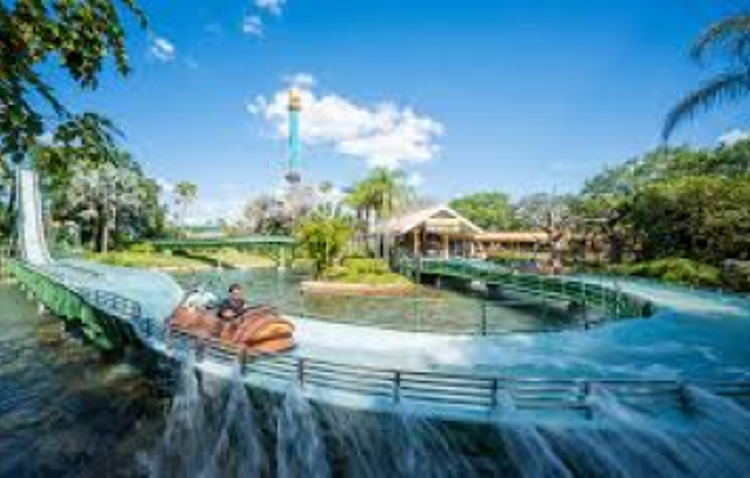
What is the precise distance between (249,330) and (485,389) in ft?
15.4

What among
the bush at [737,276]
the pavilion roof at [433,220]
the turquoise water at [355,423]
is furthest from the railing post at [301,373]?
the pavilion roof at [433,220]

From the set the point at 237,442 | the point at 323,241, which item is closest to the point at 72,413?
the point at 237,442

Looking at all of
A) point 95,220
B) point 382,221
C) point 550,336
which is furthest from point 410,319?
point 95,220

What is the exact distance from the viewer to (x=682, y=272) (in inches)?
972

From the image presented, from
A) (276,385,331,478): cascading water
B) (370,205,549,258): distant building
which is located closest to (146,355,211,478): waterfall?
(276,385,331,478): cascading water

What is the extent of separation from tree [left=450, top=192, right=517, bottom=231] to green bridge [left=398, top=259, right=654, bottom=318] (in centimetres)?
4648

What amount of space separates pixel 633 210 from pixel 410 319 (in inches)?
815

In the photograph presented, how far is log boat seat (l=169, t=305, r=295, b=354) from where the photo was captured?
939 cm

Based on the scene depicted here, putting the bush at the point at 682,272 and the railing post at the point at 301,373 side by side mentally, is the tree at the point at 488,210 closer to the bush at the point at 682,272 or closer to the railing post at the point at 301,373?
the bush at the point at 682,272

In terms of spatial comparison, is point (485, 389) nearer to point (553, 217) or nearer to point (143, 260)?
point (553, 217)

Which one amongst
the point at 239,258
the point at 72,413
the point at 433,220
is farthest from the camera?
the point at 239,258

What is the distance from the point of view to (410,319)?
22234 millimetres

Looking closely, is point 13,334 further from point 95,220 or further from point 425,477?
point 95,220

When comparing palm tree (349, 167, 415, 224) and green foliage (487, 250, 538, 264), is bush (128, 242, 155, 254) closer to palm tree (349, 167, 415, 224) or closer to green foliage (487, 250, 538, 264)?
palm tree (349, 167, 415, 224)
